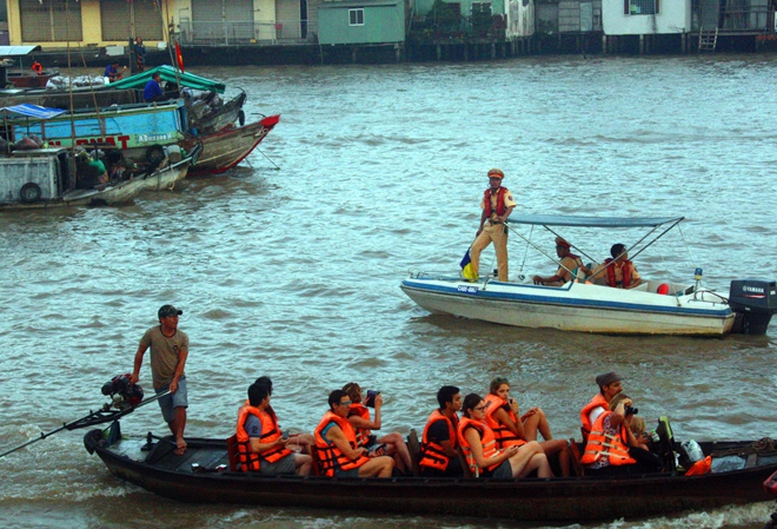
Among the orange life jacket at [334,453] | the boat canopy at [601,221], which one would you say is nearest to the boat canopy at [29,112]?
the boat canopy at [601,221]

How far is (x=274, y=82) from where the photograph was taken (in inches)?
1935

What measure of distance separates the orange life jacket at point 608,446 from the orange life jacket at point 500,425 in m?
0.56

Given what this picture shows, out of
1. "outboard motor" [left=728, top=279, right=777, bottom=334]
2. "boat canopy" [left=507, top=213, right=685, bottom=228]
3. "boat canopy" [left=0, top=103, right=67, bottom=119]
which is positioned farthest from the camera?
"boat canopy" [left=0, top=103, right=67, bottom=119]

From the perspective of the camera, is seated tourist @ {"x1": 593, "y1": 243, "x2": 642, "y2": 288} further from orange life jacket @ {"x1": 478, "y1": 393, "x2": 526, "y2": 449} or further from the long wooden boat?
orange life jacket @ {"x1": 478, "y1": 393, "x2": 526, "y2": 449}

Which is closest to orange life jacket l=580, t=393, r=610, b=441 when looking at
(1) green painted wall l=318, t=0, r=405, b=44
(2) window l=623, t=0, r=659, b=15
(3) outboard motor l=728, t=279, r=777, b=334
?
(3) outboard motor l=728, t=279, r=777, b=334

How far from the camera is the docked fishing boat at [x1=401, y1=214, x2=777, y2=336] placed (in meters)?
13.1

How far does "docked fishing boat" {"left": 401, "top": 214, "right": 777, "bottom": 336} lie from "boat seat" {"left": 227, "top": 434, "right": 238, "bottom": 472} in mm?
5675

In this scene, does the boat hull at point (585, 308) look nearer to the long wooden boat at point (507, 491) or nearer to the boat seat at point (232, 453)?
the long wooden boat at point (507, 491)

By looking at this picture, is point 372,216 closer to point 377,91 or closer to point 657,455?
point 657,455

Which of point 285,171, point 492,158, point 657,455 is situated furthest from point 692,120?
point 657,455

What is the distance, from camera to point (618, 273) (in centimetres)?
1350

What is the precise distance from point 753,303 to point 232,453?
23.9 ft

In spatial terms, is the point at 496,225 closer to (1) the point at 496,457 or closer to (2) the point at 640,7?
(1) the point at 496,457

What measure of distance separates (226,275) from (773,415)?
928 cm
